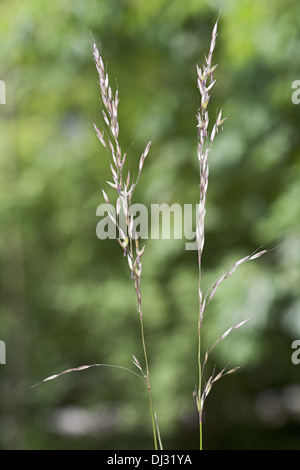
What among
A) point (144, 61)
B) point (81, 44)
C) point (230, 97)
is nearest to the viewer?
point (81, 44)

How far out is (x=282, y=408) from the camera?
4.71 m

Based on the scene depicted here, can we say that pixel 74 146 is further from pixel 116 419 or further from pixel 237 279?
pixel 116 419

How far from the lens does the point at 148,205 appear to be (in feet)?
8.94

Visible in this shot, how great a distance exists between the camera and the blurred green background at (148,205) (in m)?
2.07

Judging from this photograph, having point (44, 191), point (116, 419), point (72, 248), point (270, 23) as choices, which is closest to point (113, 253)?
point (72, 248)

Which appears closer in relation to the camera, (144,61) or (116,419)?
(144,61)

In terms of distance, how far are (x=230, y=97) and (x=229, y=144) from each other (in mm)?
321

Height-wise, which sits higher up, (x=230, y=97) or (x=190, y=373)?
(x=230, y=97)

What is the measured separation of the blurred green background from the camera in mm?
2074

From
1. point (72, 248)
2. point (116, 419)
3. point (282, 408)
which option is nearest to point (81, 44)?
point (72, 248)

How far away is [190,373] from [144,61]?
1763 millimetres
